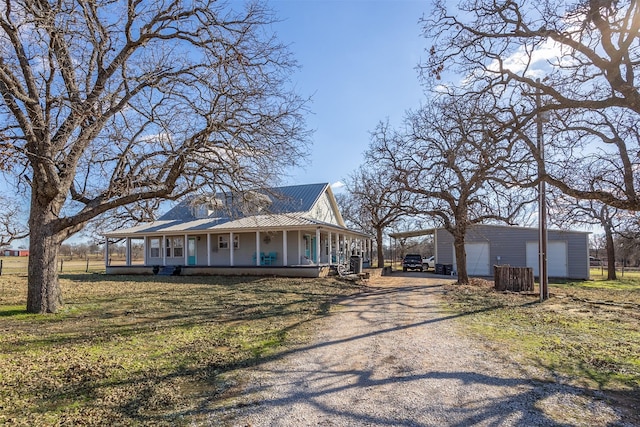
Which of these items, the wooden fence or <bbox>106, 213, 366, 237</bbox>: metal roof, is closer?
the wooden fence

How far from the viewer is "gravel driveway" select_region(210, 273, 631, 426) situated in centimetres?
379

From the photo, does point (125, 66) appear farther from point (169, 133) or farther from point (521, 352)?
point (521, 352)

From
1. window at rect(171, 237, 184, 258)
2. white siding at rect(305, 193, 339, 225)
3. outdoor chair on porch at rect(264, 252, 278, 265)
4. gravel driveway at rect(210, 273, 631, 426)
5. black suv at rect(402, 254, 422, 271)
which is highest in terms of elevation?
white siding at rect(305, 193, 339, 225)

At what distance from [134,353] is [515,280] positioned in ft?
46.8

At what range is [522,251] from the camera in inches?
1020

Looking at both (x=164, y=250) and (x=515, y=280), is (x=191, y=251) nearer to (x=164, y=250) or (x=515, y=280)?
(x=164, y=250)

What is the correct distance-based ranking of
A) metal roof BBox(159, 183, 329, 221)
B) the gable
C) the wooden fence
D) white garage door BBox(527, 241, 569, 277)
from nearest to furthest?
1. the wooden fence
2. metal roof BBox(159, 183, 329, 221)
3. the gable
4. white garage door BBox(527, 241, 569, 277)

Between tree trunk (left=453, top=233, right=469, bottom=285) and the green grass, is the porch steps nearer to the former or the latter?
tree trunk (left=453, top=233, right=469, bottom=285)

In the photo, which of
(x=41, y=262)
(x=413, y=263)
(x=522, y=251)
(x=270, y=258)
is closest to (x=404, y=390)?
(x=41, y=262)

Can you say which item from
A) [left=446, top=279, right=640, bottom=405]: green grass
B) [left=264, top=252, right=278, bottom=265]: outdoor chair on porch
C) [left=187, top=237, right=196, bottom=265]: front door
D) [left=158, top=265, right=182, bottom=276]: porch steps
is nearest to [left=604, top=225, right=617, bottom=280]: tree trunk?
[left=446, top=279, right=640, bottom=405]: green grass

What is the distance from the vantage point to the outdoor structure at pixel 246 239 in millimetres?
20875

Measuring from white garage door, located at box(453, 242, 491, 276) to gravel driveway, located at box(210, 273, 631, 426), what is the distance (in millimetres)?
21554

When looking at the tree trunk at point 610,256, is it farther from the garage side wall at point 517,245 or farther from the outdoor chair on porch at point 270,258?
Result: the outdoor chair on porch at point 270,258

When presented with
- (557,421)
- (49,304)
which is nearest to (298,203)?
(49,304)
